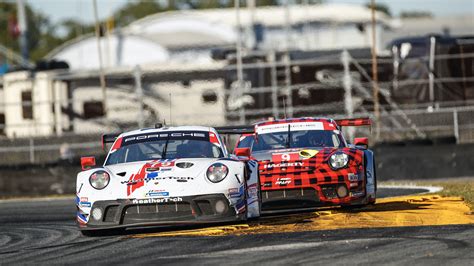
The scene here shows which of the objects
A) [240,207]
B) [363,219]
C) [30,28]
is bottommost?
[363,219]

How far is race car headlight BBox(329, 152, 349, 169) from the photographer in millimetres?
14664

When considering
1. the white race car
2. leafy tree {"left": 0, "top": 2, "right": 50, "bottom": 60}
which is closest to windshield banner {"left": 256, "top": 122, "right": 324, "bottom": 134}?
the white race car

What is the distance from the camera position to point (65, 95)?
113 ft

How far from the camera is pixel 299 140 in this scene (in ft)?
52.9

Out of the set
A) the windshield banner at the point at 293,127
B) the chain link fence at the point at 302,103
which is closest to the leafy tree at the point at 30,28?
the chain link fence at the point at 302,103

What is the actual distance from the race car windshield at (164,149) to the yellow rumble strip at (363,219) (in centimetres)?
97

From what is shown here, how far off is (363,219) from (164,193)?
2.26m

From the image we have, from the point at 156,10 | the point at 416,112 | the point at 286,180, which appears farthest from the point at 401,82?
the point at 156,10

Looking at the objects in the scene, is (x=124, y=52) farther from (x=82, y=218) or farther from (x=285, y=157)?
(x=82, y=218)

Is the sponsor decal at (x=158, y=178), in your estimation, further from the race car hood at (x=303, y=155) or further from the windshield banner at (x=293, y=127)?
the windshield banner at (x=293, y=127)

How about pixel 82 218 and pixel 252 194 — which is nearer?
pixel 82 218

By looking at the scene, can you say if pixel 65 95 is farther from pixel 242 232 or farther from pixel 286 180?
pixel 242 232

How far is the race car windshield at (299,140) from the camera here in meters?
16.0

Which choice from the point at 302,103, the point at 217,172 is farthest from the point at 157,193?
the point at 302,103
